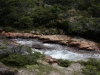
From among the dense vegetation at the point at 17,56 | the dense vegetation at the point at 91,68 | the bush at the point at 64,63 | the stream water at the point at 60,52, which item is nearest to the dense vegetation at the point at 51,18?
the stream water at the point at 60,52

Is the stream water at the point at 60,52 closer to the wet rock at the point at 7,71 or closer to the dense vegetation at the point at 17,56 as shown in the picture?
the dense vegetation at the point at 17,56

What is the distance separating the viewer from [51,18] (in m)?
24.5

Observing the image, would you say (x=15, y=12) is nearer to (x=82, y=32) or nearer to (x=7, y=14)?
(x=7, y=14)

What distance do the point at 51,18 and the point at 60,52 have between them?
21.1ft

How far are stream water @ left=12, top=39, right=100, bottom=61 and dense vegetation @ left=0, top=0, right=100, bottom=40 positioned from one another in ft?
8.95

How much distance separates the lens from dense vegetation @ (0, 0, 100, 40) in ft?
74.9

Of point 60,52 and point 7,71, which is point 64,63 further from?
point 7,71

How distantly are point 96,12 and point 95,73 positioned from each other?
39.8 ft

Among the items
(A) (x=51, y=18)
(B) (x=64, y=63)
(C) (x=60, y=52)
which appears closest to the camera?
(B) (x=64, y=63)

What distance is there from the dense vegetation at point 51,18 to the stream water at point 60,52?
2728 mm

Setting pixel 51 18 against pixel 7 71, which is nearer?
pixel 7 71

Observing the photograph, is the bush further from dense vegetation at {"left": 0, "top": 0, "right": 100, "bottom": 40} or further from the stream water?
dense vegetation at {"left": 0, "top": 0, "right": 100, "bottom": 40}

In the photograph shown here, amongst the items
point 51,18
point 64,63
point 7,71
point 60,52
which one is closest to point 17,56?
point 7,71

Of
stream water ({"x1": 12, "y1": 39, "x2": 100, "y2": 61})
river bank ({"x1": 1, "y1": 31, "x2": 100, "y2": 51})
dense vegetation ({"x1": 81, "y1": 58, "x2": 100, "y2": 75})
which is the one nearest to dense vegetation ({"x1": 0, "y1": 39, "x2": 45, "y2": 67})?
stream water ({"x1": 12, "y1": 39, "x2": 100, "y2": 61})
